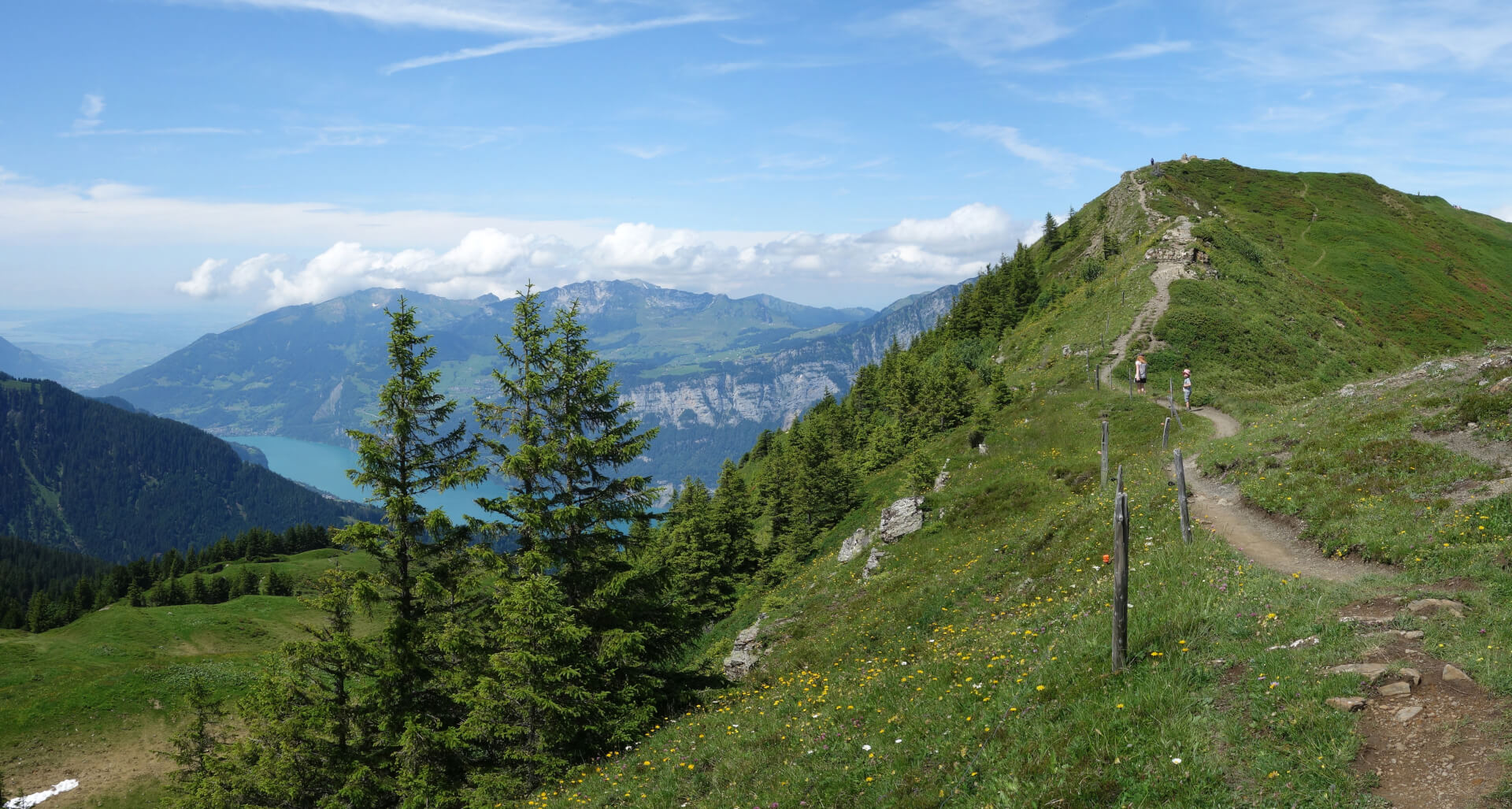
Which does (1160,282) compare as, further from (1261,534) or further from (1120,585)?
(1120,585)

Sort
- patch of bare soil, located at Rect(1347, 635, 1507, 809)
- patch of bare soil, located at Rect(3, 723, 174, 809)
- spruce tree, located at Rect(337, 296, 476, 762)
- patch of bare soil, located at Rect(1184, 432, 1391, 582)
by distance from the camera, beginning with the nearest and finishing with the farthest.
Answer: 1. patch of bare soil, located at Rect(1347, 635, 1507, 809)
2. patch of bare soil, located at Rect(1184, 432, 1391, 582)
3. spruce tree, located at Rect(337, 296, 476, 762)
4. patch of bare soil, located at Rect(3, 723, 174, 809)

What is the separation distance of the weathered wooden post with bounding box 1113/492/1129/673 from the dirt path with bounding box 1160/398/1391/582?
17.0ft

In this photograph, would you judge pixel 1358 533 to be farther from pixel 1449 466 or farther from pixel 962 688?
pixel 962 688

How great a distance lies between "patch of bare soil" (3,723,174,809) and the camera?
140ft

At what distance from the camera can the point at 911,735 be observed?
11.6 meters

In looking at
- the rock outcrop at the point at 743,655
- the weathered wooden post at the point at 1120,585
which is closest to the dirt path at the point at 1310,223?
the rock outcrop at the point at 743,655

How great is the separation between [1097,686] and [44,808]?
2309 inches

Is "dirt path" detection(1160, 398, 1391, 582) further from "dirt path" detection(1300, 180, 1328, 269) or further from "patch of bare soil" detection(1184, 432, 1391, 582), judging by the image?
"dirt path" detection(1300, 180, 1328, 269)

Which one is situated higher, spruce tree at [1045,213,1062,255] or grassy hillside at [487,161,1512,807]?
spruce tree at [1045,213,1062,255]

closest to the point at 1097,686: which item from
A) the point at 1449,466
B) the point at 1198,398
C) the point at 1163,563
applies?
the point at 1163,563

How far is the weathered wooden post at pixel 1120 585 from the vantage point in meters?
10.4

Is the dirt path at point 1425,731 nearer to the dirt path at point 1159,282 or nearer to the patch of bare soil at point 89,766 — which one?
the dirt path at point 1159,282

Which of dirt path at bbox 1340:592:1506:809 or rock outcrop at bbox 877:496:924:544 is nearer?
dirt path at bbox 1340:592:1506:809

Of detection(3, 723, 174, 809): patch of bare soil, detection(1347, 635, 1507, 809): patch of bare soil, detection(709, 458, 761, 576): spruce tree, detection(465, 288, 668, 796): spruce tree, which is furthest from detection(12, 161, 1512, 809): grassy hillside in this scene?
detection(3, 723, 174, 809): patch of bare soil
